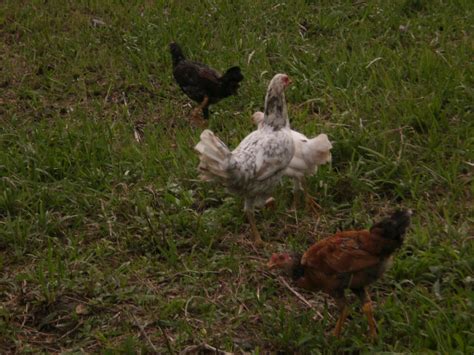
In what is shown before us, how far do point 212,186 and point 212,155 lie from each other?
1.03 m

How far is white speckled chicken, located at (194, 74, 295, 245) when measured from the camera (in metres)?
4.96

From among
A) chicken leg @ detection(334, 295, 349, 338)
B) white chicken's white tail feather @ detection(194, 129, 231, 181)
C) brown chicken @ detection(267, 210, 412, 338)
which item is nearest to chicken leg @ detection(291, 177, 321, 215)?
white chicken's white tail feather @ detection(194, 129, 231, 181)

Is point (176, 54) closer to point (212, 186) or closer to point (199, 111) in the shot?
point (199, 111)

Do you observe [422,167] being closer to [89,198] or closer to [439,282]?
[439,282]

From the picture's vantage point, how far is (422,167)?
18.7 feet

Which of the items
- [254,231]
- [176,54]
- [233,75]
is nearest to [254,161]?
[254,231]

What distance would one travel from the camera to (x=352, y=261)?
4012mm

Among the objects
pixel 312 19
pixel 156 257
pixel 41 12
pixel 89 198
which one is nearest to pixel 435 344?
pixel 156 257

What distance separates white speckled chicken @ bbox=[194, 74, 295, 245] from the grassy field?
35cm

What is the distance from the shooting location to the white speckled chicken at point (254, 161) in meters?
4.96

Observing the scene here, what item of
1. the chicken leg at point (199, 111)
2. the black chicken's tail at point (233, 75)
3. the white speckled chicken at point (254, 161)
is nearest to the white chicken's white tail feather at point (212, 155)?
the white speckled chicken at point (254, 161)

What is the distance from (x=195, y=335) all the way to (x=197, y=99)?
325 cm

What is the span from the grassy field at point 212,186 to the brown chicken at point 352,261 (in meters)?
0.22

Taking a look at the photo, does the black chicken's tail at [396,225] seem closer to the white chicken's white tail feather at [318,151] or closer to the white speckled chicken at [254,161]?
the white speckled chicken at [254,161]
